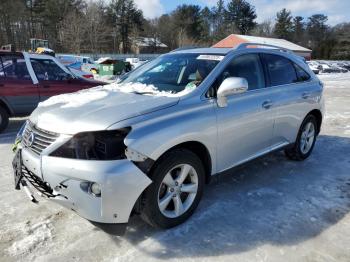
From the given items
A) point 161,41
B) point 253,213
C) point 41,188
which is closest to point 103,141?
point 41,188

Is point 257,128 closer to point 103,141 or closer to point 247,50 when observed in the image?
point 247,50

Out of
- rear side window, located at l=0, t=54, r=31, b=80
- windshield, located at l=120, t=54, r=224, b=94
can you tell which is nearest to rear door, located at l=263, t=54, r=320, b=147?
windshield, located at l=120, t=54, r=224, b=94

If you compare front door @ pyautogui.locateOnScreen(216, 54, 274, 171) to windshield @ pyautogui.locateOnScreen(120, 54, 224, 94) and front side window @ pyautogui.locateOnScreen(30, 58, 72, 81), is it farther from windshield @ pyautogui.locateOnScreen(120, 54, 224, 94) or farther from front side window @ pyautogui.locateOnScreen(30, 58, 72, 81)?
front side window @ pyautogui.locateOnScreen(30, 58, 72, 81)

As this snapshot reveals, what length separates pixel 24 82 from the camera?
756cm

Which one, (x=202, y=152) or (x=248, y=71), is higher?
(x=248, y=71)

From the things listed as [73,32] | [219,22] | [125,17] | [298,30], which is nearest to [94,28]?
[73,32]

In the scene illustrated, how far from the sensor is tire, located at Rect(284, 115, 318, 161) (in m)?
5.48

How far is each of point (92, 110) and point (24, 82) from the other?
16.6 ft

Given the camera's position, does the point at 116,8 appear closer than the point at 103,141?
No

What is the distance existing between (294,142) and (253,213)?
193 centimetres

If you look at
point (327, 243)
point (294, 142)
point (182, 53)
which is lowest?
point (327, 243)

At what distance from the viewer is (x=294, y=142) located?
536cm

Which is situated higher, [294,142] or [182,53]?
[182,53]

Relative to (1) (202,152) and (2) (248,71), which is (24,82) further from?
(1) (202,152)
